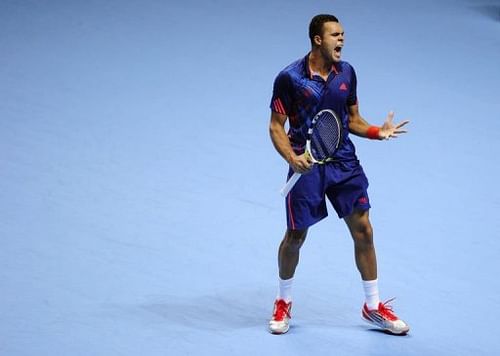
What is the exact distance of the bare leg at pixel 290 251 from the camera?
6281 millimetres

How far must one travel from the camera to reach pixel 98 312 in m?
6.42

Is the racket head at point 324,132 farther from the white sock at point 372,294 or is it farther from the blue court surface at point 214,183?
the blue court surface at point 214,183

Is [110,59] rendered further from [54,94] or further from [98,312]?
[98,312]

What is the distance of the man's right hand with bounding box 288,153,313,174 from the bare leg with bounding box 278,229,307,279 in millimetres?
485

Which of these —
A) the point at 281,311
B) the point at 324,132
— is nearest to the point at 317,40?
the point at 324,132

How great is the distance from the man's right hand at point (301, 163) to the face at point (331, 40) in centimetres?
55

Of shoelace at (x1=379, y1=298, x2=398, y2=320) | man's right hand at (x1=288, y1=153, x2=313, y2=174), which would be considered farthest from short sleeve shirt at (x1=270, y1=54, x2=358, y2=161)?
shoelace at (x1=379, y1=298, x2=398, y2=320)

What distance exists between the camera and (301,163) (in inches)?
231

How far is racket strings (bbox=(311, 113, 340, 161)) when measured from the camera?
5.99m

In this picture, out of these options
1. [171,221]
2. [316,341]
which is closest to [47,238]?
[171,221]

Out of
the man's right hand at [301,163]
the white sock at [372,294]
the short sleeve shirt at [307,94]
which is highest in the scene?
the short sleeve shirt at [307,94]

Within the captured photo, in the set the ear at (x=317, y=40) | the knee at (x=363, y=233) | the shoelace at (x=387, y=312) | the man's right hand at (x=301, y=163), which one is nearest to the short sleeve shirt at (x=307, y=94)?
the ear at (x=317, y=40)

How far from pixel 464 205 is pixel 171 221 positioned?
2.02 metres

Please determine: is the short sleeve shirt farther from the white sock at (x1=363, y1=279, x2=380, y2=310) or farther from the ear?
the white sock at (x1=363, y1=279, x2=380, y2=310)
